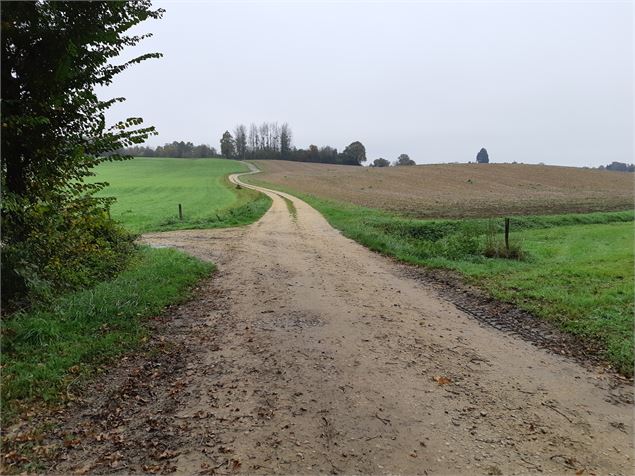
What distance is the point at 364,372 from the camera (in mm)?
5176

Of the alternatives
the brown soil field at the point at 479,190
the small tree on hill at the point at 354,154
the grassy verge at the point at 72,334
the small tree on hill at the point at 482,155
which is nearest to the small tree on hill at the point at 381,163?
the small tree on hill at the point at 354,154

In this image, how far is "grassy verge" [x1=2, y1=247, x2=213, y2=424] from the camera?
4531 millimetres

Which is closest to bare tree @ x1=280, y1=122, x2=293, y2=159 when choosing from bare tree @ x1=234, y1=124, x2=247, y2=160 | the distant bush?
bare tree @ x1=234, y1=124, x2=247, y2=160

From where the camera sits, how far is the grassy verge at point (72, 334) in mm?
4531

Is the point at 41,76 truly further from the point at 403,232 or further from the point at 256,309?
the point at 403,232

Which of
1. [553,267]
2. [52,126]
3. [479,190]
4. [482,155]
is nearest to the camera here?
[52,126]

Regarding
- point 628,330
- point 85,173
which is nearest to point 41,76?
point 85,173

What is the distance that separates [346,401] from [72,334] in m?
3.74

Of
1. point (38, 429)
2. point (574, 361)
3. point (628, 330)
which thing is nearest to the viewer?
point (38, 429)

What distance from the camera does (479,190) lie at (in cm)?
4591

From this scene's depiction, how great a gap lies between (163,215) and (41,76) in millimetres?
24084

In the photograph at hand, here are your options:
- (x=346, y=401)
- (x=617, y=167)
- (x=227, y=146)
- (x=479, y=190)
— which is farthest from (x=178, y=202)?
(x=617, y=167)

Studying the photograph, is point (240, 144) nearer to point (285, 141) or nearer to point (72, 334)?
point (285, 141)

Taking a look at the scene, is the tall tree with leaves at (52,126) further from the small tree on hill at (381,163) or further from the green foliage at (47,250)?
the small tree on hill at (381,163)
